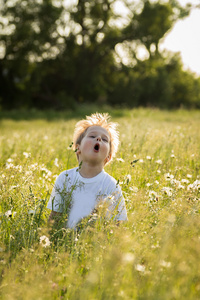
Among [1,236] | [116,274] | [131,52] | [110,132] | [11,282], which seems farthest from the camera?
[131,52]

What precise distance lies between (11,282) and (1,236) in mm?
677

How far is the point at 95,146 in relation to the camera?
3016mm

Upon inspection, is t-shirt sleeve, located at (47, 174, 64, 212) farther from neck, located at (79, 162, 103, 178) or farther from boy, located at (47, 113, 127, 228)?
neck, located at (79, 162, 103, 178)

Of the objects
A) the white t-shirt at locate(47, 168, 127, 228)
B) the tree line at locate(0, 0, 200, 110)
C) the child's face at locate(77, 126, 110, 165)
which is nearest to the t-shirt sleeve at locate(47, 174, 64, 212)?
the white t-shirt at locate(47, 168, 127, 228)

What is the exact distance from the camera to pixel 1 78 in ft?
78.6

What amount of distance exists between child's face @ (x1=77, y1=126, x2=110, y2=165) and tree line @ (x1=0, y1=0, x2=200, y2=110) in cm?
2087

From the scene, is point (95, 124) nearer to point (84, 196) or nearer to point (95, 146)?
point (95, 146)

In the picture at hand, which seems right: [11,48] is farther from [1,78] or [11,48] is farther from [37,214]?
[37,214]

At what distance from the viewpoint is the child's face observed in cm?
299

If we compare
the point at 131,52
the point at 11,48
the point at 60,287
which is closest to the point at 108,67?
the point at 131,52

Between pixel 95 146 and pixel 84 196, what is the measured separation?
1.53ft

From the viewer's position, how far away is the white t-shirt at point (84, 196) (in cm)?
271

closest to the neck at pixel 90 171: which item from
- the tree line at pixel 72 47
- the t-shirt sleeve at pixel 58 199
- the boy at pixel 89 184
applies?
the boy at pixel 89 184

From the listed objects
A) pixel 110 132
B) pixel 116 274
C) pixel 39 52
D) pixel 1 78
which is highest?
pixel 39 52
